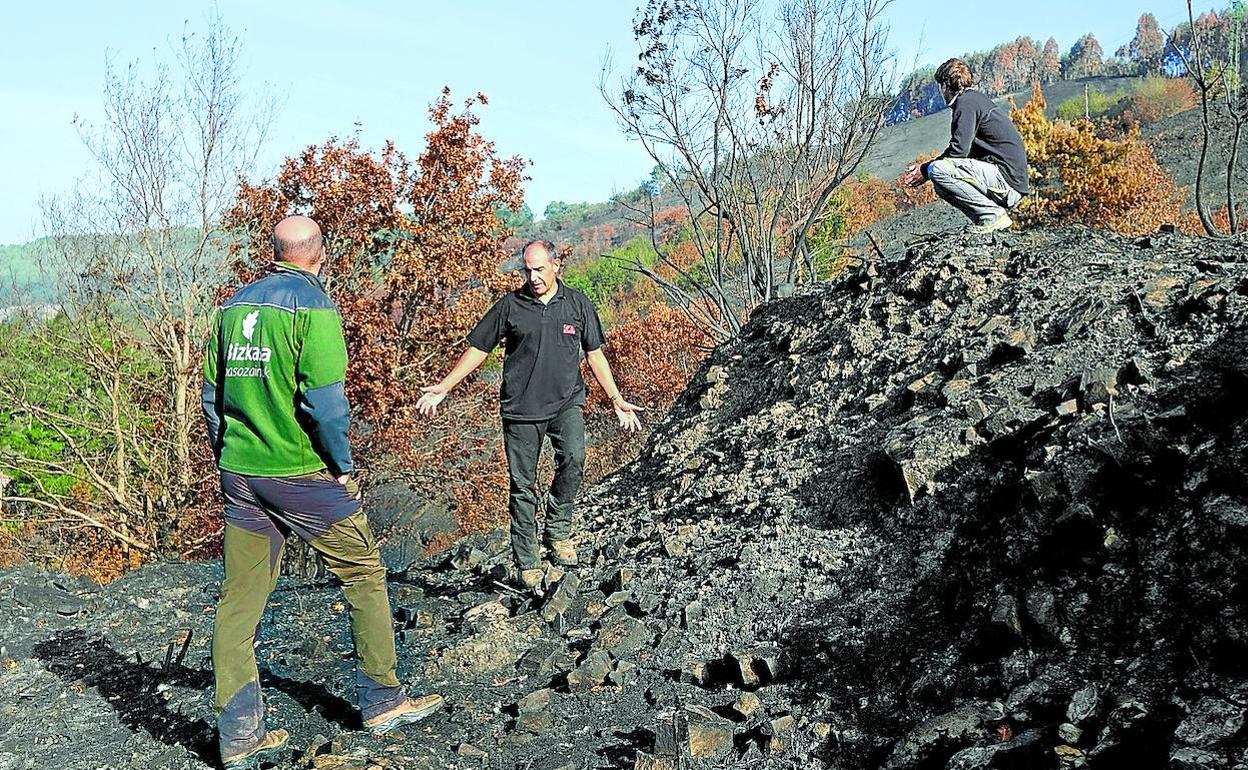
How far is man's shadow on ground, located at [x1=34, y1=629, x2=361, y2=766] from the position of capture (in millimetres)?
4125

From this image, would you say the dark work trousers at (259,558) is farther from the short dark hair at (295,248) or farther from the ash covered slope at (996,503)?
the ash covered slope at (996,503)

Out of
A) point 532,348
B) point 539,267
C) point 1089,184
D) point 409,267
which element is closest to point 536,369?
point 532,348

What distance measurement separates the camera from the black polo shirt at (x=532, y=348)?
5.38m

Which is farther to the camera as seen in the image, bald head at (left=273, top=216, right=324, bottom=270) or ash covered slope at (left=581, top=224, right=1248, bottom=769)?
bald head at (left=273, top=216, right=324, bottom=270)

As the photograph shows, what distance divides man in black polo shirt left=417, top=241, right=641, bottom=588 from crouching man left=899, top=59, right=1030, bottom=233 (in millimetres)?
2903

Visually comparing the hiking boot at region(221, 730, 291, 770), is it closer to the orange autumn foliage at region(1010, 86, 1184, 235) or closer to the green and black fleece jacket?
the green and black fleece jacket

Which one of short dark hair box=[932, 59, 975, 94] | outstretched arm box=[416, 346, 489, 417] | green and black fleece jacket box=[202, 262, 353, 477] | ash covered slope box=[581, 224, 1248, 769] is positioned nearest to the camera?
ash covered slope box=[581, 224, 1248, 769]

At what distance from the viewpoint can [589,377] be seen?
33.2 m

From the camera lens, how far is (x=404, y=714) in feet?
13.3

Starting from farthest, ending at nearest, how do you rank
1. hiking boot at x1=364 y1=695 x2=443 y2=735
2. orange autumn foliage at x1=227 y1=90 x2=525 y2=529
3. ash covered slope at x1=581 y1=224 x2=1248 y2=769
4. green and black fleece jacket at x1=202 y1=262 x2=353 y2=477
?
orange autumn foliage at x1=227 y1=90 x2=525 y2=529
hiking boot at x1=364 y1=695 x2=443 y2=735
green and black fleece jacket at x1=202 y1=262 x2=353 y2=477
ash covered slope at x1=581 y1=224 x2=1248 y2=769

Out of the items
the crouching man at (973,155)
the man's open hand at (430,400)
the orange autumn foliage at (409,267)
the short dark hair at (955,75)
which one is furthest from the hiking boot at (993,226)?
the orange autumn foliage at (409,267)

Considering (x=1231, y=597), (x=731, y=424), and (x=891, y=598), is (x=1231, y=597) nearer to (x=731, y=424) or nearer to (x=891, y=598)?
(x=891, y=598)

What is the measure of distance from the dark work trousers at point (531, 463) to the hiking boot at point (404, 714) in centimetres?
143

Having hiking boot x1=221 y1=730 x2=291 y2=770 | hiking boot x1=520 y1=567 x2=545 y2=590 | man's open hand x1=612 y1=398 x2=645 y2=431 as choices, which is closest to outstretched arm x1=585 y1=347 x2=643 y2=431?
man's open hand x1=612 y1=398 x2=645 y2=431
